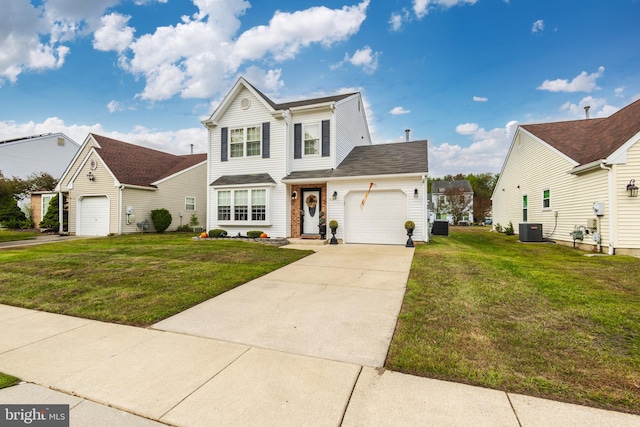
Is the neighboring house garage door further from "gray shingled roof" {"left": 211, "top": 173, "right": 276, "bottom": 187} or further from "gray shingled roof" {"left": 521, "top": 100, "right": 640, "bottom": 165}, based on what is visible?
"gray shingled roof" {"left": 521, "top": 100, "right": 640, "bottom": 165}

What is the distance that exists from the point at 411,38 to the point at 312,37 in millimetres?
4754

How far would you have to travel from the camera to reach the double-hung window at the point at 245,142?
43.5ft

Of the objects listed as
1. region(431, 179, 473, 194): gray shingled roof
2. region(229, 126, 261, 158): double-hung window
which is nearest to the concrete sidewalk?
region(229, 126, 261, 158): double-hung window

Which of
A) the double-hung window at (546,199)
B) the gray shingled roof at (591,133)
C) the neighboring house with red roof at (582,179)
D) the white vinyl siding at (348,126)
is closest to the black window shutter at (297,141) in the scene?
the white vinyl siding at (348,126)

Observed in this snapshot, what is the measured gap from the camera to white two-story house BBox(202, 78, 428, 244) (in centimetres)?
1137

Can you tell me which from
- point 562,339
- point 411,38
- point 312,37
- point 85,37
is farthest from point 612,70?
point 85,37

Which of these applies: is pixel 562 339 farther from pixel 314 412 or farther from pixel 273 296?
pixel 273 296

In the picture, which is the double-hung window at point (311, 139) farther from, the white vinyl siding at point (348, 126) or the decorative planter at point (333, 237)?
the decorative planter at point (333, 237)

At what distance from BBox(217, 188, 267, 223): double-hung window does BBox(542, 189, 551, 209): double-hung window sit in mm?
13272

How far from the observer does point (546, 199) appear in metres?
13.3

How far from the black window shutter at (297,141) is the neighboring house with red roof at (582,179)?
1091cm

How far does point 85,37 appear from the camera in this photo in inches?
534

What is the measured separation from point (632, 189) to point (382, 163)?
7.96 metres

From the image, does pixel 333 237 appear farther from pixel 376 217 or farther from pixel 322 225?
pixel 376 217
